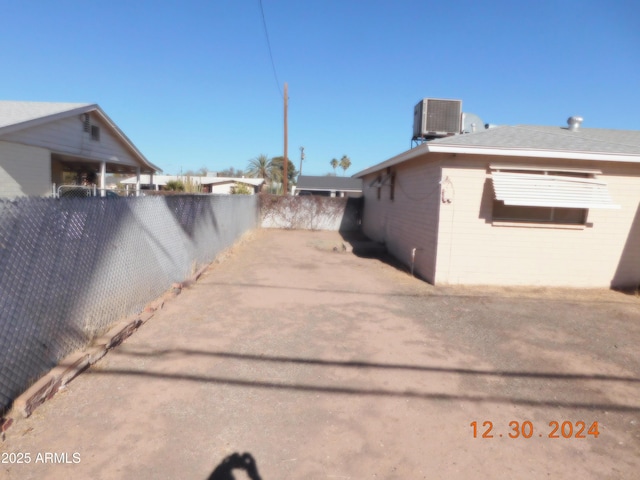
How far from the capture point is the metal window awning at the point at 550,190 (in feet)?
23.5

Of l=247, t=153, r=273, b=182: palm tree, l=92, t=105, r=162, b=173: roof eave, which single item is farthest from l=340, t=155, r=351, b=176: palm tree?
l=92, t=105, r=162, b=173: roof eave

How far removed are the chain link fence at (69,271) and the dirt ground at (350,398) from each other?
0.37 meters

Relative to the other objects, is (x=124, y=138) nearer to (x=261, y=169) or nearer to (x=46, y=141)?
(x=46, y=141)

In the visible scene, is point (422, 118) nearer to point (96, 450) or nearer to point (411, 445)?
point (411, 445)

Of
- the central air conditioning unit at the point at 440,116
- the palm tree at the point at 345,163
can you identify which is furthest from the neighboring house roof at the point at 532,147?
the palm tree at the point at 345,163

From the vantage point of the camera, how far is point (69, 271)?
375 cm

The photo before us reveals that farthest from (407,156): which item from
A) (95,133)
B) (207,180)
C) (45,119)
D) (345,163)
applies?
(345,163)

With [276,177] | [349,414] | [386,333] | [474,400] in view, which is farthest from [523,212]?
[276,177]

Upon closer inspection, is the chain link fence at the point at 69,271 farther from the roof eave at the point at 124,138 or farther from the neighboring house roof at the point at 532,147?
the roof eave at the point at 124,138

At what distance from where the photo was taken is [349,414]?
319cm

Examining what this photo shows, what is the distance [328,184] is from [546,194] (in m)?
32.1

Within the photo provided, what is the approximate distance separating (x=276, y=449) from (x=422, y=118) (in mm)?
10499

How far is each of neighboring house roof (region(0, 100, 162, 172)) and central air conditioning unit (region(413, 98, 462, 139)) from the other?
11.4 m

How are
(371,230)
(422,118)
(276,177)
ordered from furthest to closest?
(276,177) < (371,230) < (422,118)
